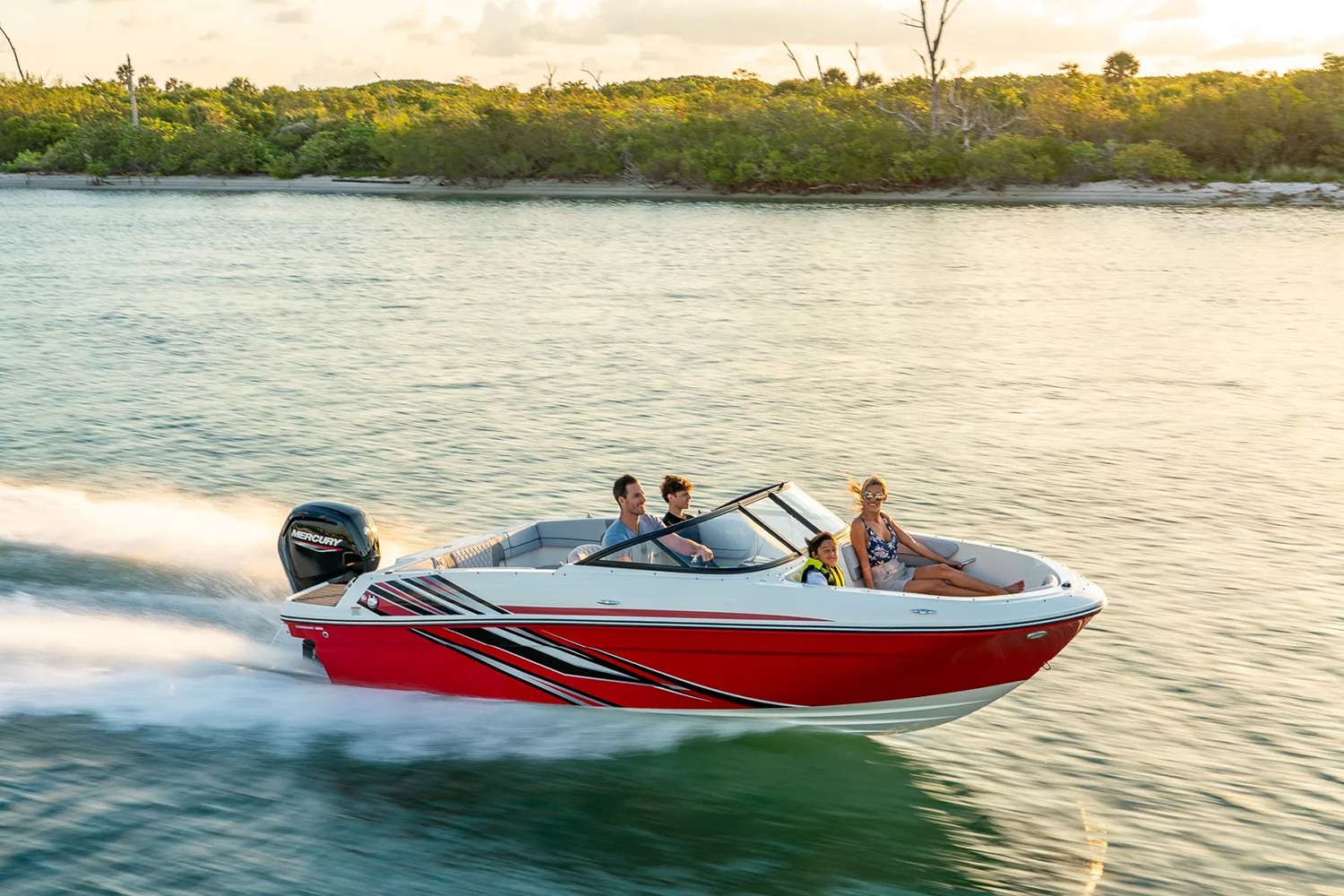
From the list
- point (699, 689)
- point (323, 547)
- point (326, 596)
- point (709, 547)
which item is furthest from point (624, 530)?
point (323, 547)

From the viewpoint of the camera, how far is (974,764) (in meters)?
7.39

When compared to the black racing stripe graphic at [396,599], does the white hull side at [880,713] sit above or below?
below

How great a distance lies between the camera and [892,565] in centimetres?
754

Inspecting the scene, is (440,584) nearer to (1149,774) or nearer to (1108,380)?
(1149,774)

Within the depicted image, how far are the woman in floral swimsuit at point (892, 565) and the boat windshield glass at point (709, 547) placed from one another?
45cm

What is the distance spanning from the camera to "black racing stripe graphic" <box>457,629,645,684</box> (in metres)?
7.30

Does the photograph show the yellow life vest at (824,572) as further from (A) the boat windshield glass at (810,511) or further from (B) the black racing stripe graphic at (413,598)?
(B) the black racing stripe graphic at (413,598)

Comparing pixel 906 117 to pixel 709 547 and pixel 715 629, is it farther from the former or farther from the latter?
pixel 715 629

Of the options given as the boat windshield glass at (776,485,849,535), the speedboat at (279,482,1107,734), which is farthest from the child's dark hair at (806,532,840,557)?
the boat windshield glass at (776,485,849,535)

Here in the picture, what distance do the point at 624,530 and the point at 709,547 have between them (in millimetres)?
550

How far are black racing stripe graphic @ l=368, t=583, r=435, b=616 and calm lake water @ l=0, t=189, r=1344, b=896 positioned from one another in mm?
630

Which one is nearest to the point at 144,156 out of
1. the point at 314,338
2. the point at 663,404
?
the point at 314,338

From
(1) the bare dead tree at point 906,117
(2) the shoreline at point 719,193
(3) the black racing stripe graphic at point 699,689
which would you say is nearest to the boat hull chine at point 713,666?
(3) the black racing stripe graphic at point 699,689

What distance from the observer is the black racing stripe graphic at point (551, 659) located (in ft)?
24.0
